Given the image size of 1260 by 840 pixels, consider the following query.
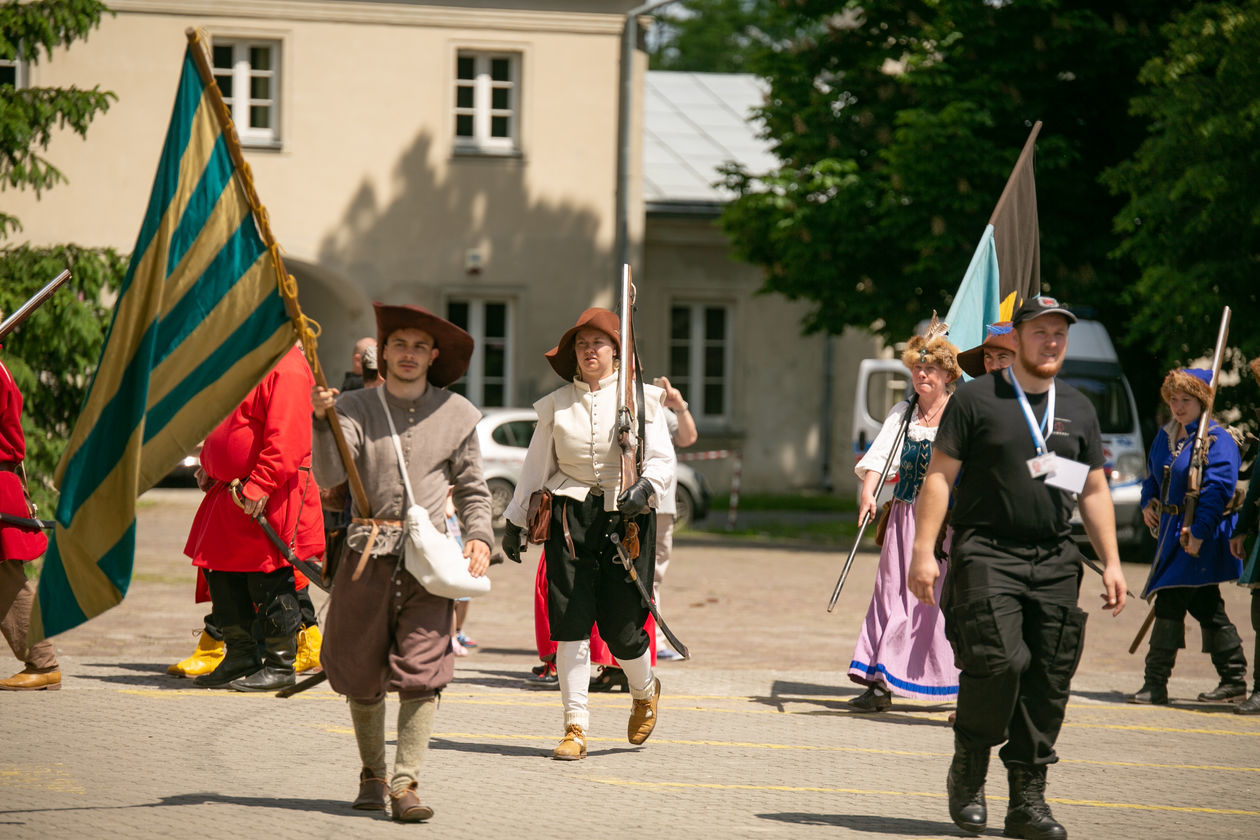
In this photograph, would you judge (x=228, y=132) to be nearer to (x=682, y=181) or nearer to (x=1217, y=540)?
(x=1217, y=540)

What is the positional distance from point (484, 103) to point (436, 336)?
66.4ft

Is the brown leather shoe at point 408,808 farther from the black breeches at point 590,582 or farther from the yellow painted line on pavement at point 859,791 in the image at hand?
the black breeches at point 590,582

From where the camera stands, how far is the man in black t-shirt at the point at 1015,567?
598 cm

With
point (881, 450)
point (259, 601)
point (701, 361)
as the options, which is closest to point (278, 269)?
point (259, 601)

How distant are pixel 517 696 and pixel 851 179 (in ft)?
42.8

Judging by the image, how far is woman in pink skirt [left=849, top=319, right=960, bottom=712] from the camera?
876 centimetres

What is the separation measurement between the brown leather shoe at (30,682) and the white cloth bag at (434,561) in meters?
3.46

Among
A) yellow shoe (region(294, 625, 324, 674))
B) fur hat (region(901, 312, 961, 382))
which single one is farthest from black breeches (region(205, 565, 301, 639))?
fur hat (region(901, 312, 961, 382))

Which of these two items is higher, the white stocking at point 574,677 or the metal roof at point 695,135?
the metal roof at point 695,135

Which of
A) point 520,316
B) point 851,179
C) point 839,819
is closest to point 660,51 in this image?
point 520,316

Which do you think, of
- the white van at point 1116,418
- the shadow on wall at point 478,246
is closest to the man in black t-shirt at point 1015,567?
the white van at point 1116,418

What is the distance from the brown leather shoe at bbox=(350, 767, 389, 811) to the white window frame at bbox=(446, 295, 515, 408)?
66.7ft

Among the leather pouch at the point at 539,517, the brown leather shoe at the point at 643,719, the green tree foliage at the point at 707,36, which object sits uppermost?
the green tree foliage at the point at 707,36

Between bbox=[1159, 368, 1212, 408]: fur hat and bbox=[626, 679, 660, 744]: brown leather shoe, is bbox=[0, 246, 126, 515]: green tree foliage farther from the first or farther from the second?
bbox=[1159, 368, 1212, 408]: fur hat
